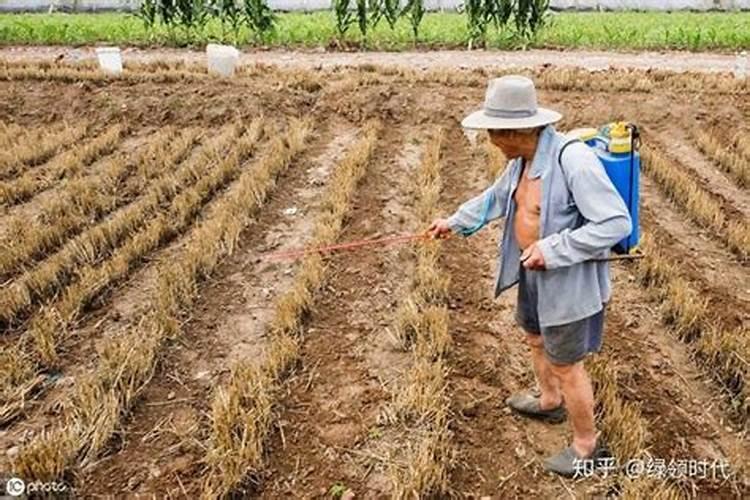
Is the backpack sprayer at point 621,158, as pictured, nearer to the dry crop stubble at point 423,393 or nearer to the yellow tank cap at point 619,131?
the yellow tank cap at point 619,131

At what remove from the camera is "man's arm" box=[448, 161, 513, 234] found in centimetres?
320

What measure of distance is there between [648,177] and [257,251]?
399 centimetres

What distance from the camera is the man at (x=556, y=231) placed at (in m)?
2.66

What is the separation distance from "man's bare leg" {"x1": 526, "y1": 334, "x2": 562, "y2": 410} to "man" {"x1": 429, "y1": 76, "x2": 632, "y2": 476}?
0.75ft

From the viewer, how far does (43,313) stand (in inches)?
176

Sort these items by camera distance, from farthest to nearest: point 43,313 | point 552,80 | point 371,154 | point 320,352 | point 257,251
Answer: point 552,80 → point 371,154 → point 257,251 → point 43,313 → point 320,352

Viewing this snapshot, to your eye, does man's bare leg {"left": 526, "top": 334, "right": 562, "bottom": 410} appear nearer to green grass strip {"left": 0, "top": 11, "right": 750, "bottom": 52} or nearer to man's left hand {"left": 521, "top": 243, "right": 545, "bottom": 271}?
man's left hand {"left": 521, "top": 243, "right": 545, "bottom": 271}

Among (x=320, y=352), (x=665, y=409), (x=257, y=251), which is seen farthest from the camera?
(x=257, y=251)

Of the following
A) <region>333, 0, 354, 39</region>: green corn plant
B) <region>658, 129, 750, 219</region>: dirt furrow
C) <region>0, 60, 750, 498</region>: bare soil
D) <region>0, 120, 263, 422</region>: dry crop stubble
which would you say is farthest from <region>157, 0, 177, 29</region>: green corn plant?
<region>658, 129, 750, 219</region>: dirt furrow

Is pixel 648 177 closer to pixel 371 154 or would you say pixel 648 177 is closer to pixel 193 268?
pixel 371 154

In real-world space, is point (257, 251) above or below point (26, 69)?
below

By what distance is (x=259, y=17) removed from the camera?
47.9ft

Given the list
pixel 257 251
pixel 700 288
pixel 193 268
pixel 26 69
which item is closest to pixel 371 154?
pixel 257 251

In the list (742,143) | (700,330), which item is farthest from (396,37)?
(700,330)
